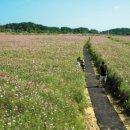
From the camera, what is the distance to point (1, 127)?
10.0 metres

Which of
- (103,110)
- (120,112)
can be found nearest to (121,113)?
(120,112)

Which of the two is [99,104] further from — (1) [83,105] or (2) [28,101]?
(2) [28,101]

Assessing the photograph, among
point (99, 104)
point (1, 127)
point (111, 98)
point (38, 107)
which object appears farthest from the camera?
point (111, 98)

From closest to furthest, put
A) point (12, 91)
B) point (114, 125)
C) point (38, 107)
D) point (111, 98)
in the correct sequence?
point (38, 107) < point (12, 91) < point (114, 125) < point (111, 98)

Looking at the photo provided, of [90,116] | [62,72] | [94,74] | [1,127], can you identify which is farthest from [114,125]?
[94,74]

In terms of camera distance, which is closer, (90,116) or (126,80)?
(90,116)

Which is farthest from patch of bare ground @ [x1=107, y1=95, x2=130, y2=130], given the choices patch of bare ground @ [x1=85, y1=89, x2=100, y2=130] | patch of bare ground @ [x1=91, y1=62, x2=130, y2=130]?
patch of bare ground @ [x1=85, y1=89, x2=100, y2=130]

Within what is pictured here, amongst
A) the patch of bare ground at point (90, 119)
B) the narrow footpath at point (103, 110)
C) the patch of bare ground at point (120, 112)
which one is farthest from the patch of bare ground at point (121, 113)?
the patch of bare ground at point (90, 119)

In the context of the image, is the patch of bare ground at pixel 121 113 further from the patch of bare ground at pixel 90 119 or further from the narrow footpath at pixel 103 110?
the patch of bare ground at pixel 90 119

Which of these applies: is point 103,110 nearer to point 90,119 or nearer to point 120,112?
point 120,112

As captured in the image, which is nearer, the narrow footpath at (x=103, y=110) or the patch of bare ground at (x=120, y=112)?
the narrow footpath at (x=103, y=110)

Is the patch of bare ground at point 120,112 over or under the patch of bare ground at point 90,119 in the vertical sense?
under

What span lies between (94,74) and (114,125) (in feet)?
46.8

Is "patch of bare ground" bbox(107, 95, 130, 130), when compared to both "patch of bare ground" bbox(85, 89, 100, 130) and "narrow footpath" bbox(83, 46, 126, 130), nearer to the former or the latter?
"narrow footpath" bbox(83, 46, 126, 130)
